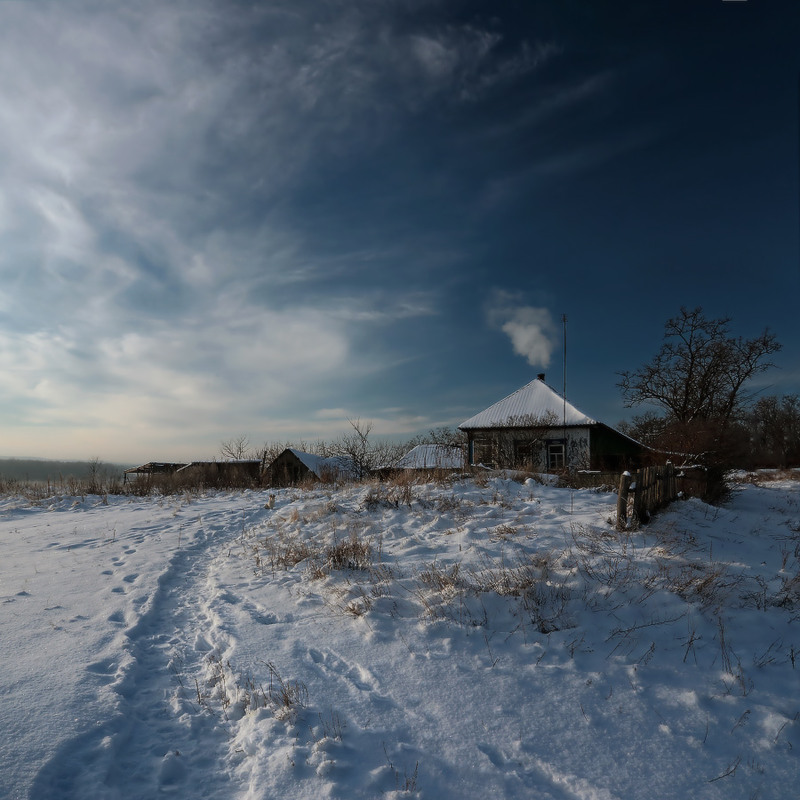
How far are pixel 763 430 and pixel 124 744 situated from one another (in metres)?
55.2

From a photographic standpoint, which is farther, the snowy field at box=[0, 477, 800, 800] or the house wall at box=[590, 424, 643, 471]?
the house wall at box=[590, 424, 643, 471]

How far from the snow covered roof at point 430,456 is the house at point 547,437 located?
4.37 ft

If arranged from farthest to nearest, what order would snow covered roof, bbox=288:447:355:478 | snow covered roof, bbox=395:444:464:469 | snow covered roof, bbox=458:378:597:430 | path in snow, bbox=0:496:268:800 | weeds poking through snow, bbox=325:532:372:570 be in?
1. snow covered roof, bbox=458:378:597:430
2. snow covered roof, bbox=288:447:355:478
3. snow covered roof, bbox=395:444:464:469
4. weeds poking through snow, bbox=325:532:372:570
5. path in snow, bbox=0:496:268:800

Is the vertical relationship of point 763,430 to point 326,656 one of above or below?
above

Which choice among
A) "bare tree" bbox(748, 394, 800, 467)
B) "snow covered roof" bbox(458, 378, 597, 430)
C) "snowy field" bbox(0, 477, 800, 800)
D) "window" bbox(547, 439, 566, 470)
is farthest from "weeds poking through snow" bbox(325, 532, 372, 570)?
"bare tree" bbox(748, 394, 800, 467)

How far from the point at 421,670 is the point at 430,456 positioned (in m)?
27.0

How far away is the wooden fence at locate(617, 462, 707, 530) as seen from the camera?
653cm

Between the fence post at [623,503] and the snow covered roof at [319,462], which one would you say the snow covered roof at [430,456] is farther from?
the fence post at [623,503]

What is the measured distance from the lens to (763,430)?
147 feet

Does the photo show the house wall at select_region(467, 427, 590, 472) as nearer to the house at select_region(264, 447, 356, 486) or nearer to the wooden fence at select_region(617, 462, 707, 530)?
the house at select_region(264, 447, 356, 486)

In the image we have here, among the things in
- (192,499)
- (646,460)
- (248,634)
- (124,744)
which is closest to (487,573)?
(248,634)

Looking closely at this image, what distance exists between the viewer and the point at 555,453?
28.1m

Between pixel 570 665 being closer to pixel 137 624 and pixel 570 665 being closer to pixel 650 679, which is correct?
pixel 650 679

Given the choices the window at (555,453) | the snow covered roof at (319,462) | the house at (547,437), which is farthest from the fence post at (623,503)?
the window at (555,453)
